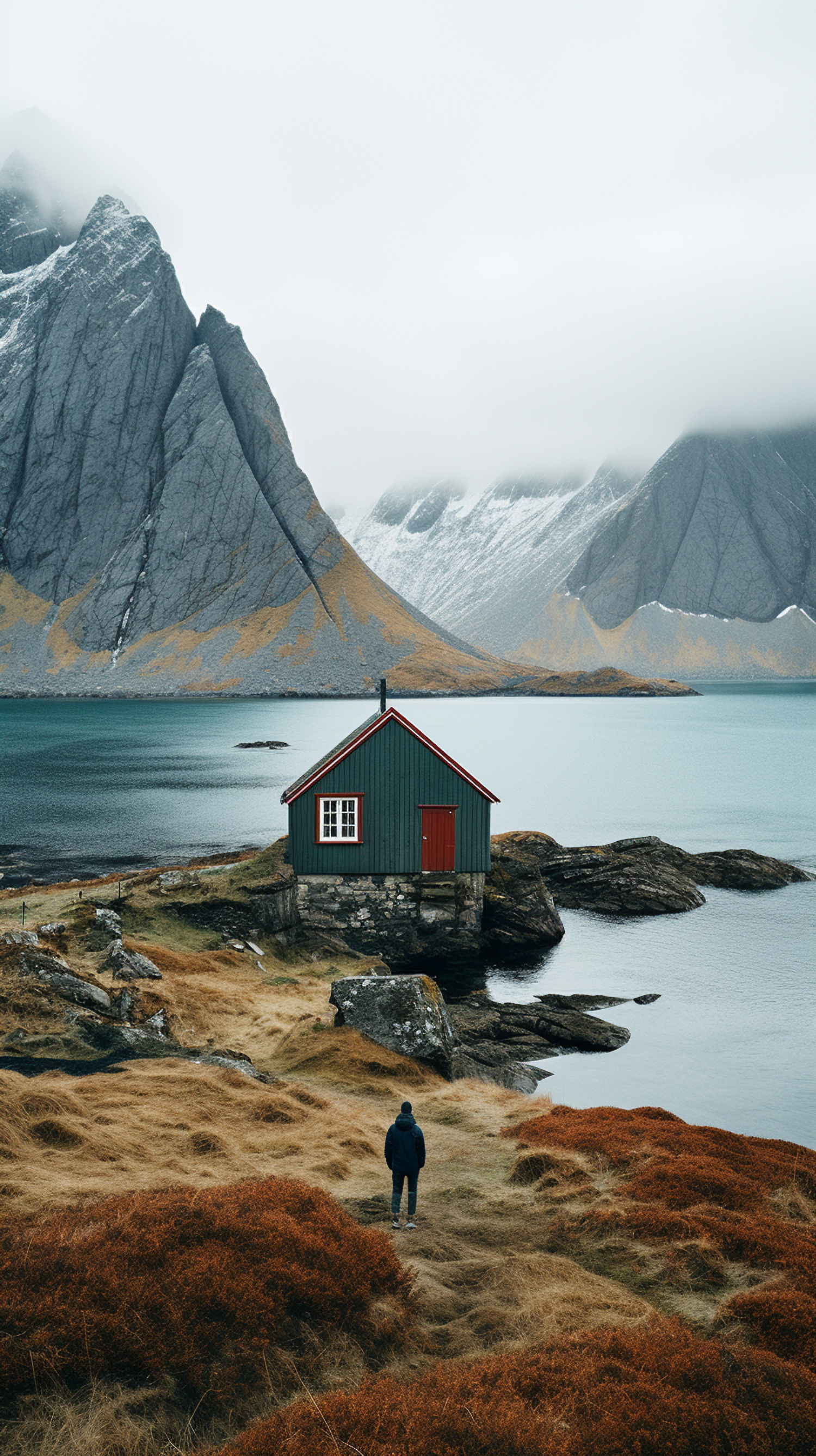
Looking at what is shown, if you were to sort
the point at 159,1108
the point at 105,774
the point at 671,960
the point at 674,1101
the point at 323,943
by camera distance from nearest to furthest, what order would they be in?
1. the point at 159,1108
2. the point at 674,1101
3. the point at 323,943
4. the point at 671,960
5. the point at 105,774

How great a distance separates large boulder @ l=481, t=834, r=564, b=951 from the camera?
114 feet

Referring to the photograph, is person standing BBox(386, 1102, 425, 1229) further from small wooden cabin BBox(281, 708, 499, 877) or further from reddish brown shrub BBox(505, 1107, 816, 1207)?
small wooden cabin BBox(281, 708, 499, 877)

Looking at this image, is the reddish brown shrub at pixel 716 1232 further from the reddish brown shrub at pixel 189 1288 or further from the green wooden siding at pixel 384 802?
the green wooden siding at pixel 384 802

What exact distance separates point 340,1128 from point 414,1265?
4673mm

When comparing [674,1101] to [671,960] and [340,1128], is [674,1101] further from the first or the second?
[671,960]

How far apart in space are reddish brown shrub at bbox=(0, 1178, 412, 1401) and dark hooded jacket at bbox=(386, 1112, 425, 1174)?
64.4 inches

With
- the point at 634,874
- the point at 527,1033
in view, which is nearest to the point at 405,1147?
the point at 527,1033

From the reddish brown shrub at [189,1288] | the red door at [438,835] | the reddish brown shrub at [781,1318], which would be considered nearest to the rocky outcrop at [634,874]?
the red door at [438,835]

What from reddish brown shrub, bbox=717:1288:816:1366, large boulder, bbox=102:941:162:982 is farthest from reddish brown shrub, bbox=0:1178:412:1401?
large boulder, bbox=102:941:162:982

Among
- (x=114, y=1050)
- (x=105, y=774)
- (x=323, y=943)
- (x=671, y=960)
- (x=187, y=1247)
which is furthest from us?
(x=105, y=774)

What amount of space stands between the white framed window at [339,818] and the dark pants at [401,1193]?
66.4 ft

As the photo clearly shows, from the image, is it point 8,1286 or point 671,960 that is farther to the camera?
point 671,960

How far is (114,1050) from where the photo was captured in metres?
16.2

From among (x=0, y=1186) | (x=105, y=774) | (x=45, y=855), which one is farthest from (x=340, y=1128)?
(x=105, y=774)
